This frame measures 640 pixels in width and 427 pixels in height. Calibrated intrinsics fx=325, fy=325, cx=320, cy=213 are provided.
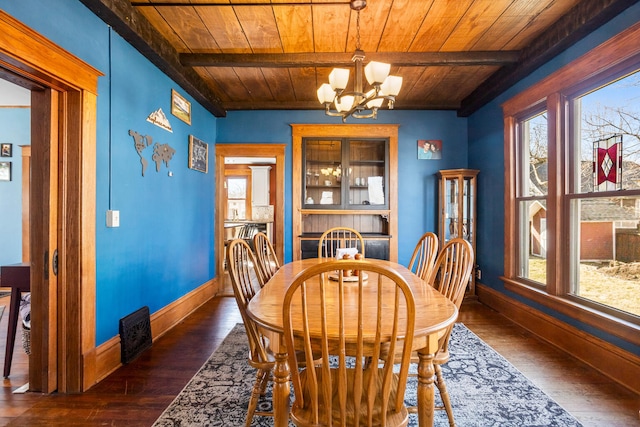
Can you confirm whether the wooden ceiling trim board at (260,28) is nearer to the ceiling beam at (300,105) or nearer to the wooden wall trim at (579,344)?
the ceiling beam at (300,105)

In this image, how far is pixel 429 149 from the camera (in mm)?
4461

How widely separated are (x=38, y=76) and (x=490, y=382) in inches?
128

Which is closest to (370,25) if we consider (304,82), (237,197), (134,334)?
(304,82)

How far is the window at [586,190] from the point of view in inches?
85.5

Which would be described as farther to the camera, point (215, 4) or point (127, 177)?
point (127, 177)

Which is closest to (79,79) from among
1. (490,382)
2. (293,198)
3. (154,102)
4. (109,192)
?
(109,192)

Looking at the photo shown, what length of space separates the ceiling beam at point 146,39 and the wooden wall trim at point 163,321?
7.19ft

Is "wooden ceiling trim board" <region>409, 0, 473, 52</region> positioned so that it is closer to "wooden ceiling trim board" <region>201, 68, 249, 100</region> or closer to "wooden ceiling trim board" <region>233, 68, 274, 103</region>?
"wooden ceiling trim board" <region>233, 68, 274, 103</region>

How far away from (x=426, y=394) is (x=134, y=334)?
2218 millimetres

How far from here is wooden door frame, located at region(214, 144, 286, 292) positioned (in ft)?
14.4

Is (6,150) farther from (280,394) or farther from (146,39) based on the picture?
(280,394)

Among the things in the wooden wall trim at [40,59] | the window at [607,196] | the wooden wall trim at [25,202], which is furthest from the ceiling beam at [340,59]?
the wooden wall trim at [25,202]

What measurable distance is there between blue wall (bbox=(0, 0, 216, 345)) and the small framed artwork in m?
2.98

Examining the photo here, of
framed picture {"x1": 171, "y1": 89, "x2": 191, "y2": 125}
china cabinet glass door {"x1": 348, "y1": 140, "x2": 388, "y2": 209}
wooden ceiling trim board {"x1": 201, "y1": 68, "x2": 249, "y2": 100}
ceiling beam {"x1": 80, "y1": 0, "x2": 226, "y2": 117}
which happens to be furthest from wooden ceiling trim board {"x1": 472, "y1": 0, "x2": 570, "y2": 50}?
framed picture {"x1": 171, "y1": 89, "x2": 191, "y2": 125}
